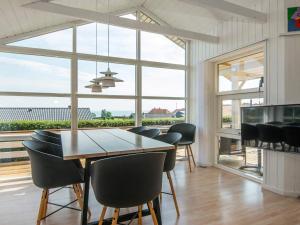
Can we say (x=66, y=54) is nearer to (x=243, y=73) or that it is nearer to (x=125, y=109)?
(x=125, y=109)

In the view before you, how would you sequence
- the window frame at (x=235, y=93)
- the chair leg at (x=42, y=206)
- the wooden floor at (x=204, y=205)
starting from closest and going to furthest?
1. the chair leg at (x=42, y=206)
2. the wooden floor at (x=204, y=205)
3. the window frame at (x=235, y=93)

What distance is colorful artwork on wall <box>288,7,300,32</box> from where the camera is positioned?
313 cm

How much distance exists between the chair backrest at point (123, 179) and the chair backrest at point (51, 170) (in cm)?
52

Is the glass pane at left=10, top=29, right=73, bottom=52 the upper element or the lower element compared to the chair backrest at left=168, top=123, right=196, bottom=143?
upper

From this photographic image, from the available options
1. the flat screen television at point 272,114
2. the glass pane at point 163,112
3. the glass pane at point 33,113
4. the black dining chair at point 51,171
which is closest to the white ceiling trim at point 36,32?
the glass pane at point 33,113

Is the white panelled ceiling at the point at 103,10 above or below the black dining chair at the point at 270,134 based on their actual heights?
above

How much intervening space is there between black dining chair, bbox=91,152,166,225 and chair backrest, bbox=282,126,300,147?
7.59ft

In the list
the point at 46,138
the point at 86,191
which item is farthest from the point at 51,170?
the point at 46,138

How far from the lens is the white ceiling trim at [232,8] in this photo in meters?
2.95

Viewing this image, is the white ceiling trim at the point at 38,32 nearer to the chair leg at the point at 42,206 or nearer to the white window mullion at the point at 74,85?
the white window mullion at the point at 74,85

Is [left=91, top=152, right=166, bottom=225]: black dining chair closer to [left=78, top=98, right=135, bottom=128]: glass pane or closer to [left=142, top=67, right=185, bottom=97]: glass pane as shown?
[left=78, top=98, right=135, bottom=128]: glass pane

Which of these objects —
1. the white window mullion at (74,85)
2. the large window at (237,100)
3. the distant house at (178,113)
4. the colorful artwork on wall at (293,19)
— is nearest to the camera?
the colorful artwork on wall at (293,19)

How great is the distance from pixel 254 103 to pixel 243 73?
67cm

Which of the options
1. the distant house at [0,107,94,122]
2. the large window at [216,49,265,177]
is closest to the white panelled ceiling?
the large window at [216,49,265,177]
